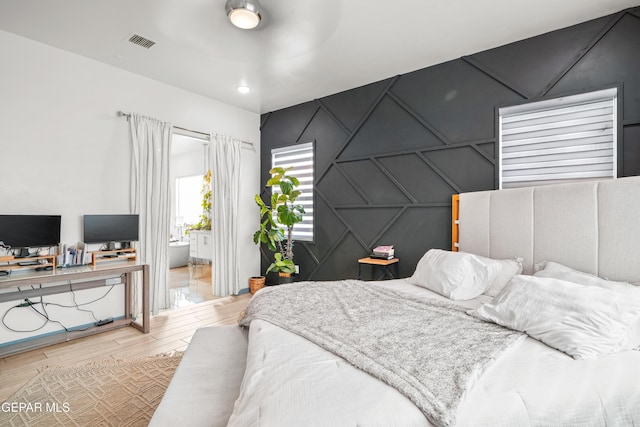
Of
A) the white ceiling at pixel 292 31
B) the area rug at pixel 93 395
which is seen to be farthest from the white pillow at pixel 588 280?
the area rug at pixel 93 395

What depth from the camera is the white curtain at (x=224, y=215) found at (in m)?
4.44

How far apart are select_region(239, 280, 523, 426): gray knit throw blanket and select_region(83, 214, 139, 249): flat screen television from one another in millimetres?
2139

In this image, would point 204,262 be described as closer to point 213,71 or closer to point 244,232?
point 244,232

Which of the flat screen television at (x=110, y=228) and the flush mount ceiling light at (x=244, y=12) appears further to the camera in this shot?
the flat screen television at (x=110, y=228)

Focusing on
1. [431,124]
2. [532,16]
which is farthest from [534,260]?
[532,16]

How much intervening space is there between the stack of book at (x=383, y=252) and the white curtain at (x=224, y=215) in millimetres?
2196

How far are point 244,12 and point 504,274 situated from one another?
2.80 meters

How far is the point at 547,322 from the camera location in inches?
60.1

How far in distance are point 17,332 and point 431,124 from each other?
4.55 meters

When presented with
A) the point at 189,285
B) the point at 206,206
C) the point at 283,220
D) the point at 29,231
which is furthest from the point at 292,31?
the point at 206,206

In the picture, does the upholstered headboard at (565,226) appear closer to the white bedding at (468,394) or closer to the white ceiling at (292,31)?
the white bedding at (468,394)

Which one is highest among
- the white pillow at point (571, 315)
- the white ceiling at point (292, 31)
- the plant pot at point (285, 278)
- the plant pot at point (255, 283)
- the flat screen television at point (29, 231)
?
the white ceiling at point (292, 31)

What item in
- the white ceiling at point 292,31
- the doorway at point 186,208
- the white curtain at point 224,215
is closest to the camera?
the white ceiling at point 292,31

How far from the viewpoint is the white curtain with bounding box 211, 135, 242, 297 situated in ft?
14.6
